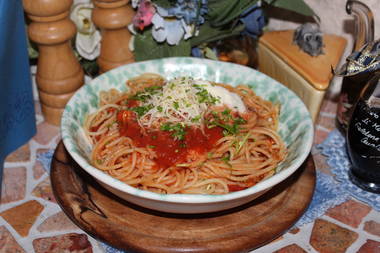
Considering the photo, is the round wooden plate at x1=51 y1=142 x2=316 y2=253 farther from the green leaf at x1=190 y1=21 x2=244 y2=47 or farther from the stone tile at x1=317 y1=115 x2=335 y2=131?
the green leaf at x1=190 y1=21 x2=244 y2=47

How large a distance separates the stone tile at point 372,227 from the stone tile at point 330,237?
0.07m

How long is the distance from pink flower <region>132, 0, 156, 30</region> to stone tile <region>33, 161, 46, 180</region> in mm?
852

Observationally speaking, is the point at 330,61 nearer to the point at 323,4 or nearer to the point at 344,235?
the point at 323,4

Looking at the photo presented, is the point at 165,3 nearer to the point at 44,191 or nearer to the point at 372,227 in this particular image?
the point at 44,191

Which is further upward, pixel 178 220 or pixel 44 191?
pixel 178 220

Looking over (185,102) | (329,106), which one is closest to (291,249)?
(185,102)

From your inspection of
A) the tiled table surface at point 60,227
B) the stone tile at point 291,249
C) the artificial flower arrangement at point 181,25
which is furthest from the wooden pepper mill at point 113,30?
the stone tile at point 291,249

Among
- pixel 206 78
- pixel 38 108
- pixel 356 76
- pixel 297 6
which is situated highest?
pixel 297 6

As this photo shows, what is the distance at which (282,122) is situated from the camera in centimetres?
205

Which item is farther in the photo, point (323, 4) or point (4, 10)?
point (323, 4)

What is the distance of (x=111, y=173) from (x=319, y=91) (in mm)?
1065

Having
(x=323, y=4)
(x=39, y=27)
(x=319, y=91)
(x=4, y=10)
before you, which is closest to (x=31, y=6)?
(x=39, y=27)

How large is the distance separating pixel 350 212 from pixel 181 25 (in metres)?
1.25

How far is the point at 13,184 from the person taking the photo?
78.1 inches
